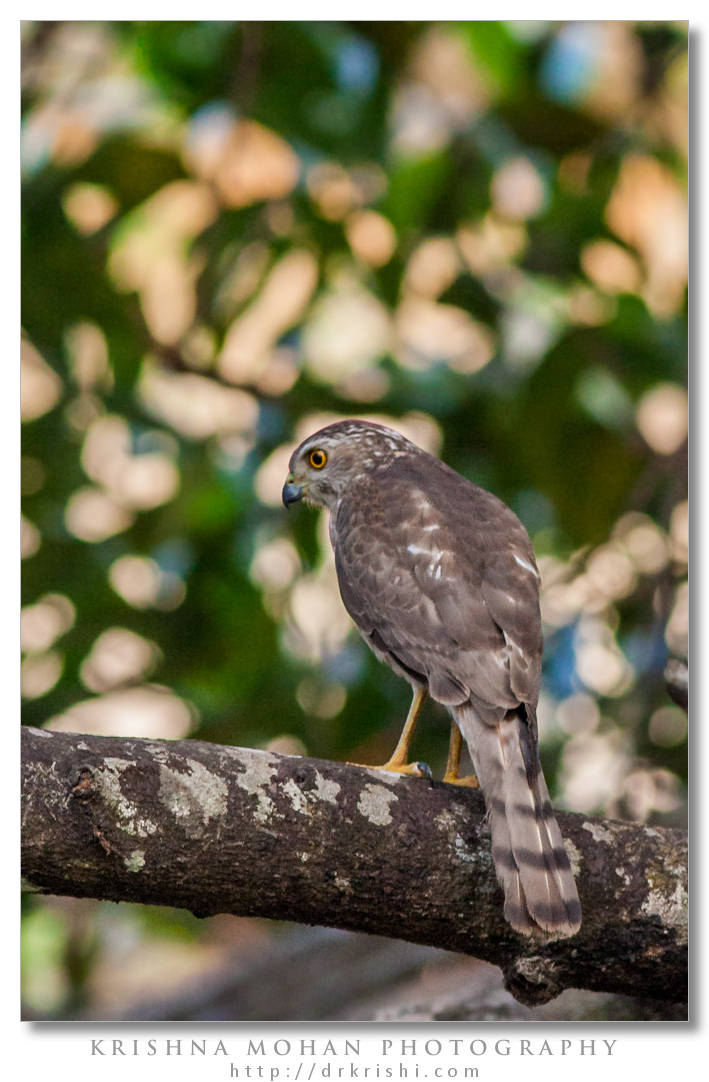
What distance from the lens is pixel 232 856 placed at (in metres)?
2.65

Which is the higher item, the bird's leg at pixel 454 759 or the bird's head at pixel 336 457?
the bird's head at pixel 336 457

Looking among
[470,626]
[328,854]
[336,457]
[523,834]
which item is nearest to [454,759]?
[470,626]

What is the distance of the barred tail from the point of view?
273 centimetres

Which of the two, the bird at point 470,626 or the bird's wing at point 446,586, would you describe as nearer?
the bird at point 470,626

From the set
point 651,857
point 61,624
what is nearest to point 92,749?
point 651,857

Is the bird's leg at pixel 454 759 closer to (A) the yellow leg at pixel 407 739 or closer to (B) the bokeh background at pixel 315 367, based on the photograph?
(A) the yellow leg at pixel 407 739

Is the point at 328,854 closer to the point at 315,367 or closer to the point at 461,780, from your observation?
the point at 461,780

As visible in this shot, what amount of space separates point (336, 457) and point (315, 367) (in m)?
0.97

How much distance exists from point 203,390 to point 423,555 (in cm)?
194

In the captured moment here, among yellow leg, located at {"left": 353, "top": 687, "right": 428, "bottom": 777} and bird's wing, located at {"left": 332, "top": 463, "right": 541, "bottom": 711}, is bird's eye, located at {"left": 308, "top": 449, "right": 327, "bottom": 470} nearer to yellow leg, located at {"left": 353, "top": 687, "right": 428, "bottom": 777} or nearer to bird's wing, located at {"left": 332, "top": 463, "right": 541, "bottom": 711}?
bird's wing, located at {"left": 332, "top": 463, "right": 541, "bottom": 711}

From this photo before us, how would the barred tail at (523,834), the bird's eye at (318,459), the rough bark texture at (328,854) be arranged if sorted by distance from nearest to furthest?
1. the rough bark texture at (328,854)
2. the barred tail at (523,834)
3. the bird's eye at (318,459)

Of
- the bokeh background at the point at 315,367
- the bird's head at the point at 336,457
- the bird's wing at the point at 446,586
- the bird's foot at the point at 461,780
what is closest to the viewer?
the bird's wing at the point at 446,586

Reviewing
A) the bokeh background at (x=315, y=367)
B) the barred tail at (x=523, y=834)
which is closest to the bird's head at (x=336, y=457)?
the bokeh background at (x=315, y=367)

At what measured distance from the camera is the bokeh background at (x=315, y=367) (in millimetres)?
4418
